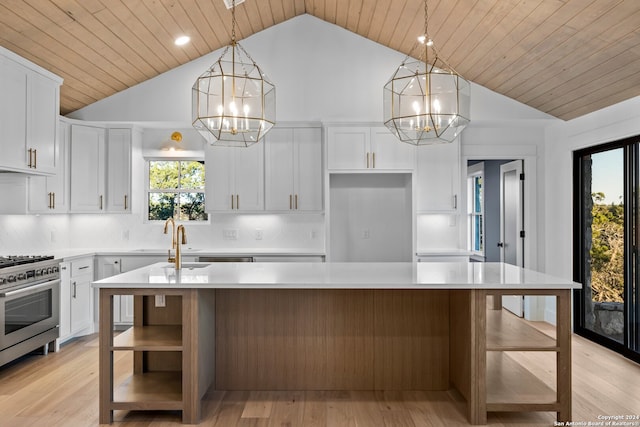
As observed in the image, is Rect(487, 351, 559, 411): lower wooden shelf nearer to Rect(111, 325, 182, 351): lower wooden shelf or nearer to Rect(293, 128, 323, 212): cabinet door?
Rect(111, 325, 182, 351): lower wooden shelf

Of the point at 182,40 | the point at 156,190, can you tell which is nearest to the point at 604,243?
the point at 182,40

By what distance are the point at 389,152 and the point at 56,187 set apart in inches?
140

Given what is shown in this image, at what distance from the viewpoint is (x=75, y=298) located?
4.79 meters

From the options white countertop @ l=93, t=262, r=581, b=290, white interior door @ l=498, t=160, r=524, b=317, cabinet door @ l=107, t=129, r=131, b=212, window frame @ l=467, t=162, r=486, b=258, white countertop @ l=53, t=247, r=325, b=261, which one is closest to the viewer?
white countertop @ l=93, t=262, r=581, b=290

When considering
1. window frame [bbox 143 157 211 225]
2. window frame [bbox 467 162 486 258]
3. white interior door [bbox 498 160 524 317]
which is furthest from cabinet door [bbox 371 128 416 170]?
window frame [bbox 467 162 486 258]

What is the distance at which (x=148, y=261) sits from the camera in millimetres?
5289

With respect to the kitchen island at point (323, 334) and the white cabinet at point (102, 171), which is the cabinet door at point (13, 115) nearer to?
the white cabinet at point (102, 171)

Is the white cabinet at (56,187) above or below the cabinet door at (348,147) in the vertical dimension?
below

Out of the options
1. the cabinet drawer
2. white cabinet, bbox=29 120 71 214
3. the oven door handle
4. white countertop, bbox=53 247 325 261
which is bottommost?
the oven door handle

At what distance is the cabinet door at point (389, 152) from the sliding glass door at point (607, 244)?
5.75 ft

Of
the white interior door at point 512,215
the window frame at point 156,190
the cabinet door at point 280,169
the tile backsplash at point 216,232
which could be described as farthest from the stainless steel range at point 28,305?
the white interior door at point 512,215

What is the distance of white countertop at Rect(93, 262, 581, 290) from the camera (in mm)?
2783

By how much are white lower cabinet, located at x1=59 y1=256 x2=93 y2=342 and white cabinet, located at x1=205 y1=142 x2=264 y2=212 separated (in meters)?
1.50

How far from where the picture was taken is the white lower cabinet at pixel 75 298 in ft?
15.1
